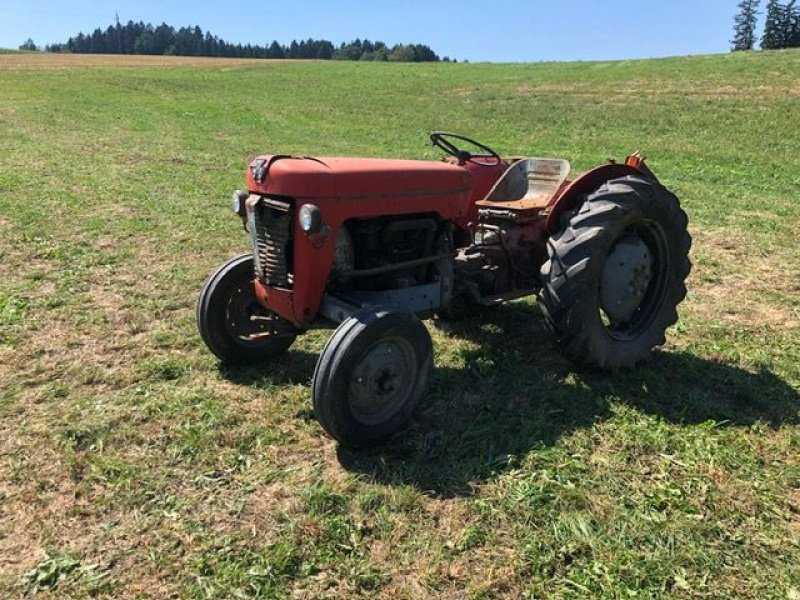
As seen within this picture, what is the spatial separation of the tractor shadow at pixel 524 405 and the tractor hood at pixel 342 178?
1.25 metres

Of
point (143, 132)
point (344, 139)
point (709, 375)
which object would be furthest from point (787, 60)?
point (709, 375)

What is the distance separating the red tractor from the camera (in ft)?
11.4

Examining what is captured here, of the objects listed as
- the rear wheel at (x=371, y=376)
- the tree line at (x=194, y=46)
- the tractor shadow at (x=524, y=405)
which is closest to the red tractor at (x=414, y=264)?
the rear wheel at (x=371, y=376)

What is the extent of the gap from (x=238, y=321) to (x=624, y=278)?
2527 millimetres

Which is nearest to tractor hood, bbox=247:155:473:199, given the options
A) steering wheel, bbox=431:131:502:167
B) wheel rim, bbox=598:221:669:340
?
steering wheel, bbox=431:131:502:167

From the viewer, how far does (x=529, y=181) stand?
16.9 feet

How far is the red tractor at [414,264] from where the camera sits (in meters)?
3.48

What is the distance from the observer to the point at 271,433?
3635 millimetres

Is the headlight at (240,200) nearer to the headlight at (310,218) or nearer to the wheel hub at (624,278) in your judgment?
the headlight at (310,218)

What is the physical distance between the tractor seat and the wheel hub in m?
0.79

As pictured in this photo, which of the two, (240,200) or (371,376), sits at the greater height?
(240,200)

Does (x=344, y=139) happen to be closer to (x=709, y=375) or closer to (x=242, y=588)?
(x=709, y=375)

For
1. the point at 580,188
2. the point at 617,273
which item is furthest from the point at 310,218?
the point at 617,273

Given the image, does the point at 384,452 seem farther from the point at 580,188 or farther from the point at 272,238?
the point at 580,188
